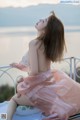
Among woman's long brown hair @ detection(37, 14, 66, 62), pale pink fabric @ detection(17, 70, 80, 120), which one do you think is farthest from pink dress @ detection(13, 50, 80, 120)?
woman's long brown hair @ detection(37, 14, 66, 62)

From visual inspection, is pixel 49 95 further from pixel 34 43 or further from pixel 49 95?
pixel 34 43

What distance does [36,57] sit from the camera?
1666mm

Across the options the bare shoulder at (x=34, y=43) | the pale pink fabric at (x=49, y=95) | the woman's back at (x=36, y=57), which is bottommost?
the pale pink fabric at (x=49, y=95)

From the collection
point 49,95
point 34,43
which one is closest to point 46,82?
point 49,95

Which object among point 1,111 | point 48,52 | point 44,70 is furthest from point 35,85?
point 1,111

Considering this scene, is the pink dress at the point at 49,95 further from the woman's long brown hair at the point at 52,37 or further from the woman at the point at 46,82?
the woman's long brown hair at the point at 52,37

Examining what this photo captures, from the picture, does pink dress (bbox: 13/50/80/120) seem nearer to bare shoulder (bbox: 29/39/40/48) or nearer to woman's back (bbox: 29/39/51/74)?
woman's back (bbox: 29/39/51/74)

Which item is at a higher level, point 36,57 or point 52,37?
point 52,37

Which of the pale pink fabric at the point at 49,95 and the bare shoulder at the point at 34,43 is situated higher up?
the bare shoulder at the point at 34,43

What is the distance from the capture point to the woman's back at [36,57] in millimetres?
1662

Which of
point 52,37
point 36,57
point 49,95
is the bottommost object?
point 49,95

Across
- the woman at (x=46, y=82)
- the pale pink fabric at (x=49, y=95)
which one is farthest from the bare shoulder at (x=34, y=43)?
the pale pink fabric at (x=49, y=95)

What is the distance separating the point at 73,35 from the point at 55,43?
1948 millimetres

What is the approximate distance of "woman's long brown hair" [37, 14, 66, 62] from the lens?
170 cm
